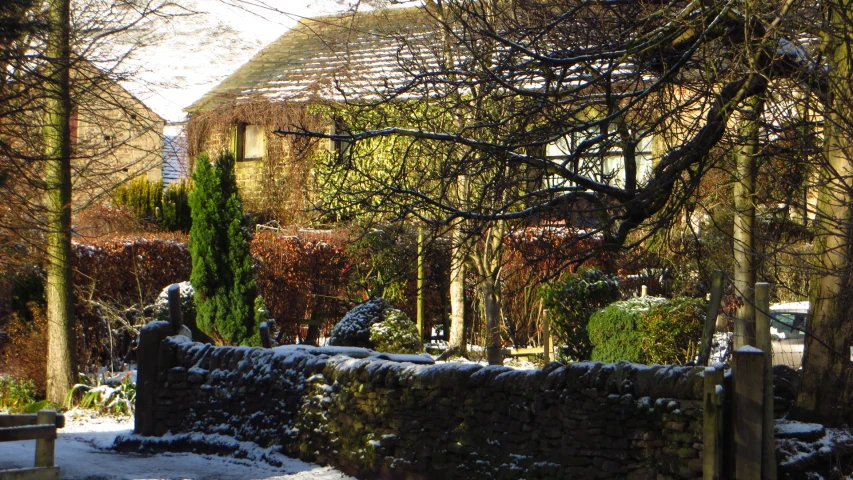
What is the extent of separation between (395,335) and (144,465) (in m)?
4.17

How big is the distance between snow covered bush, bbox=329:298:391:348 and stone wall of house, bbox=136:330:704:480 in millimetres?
2411

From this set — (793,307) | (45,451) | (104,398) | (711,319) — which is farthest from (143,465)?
(793,307)

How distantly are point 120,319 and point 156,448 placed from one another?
402 cm

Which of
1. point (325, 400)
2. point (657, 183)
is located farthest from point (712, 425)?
point (325, 400)

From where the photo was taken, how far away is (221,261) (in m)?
14.8

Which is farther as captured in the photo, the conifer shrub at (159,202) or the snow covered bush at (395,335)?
the conifer shrub at (159,202)

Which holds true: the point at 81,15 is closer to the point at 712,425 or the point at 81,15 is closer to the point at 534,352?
the point at 534,352

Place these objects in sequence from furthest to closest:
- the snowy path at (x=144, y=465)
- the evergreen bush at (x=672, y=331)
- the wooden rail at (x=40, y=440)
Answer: the evergreen bush at (x=672, y=331), the snowy path at (x=144, y=465), the wooden rail at (x=40, y=440)

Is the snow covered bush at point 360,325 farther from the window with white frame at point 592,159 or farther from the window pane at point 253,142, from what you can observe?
the window pane at point 253,142

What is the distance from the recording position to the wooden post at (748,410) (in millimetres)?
5812

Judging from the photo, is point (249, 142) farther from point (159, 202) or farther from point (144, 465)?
point (144, 465)

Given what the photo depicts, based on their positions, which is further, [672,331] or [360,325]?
[360,325]

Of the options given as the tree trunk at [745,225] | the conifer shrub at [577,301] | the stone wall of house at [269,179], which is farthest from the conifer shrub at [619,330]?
the stone wall of house at [269,179]

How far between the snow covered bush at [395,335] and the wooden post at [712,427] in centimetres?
695
